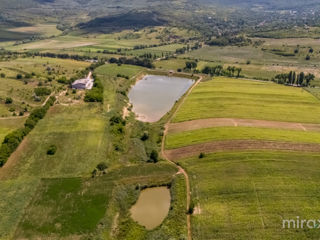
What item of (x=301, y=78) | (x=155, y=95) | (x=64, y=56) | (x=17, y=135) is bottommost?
(x=155, y=95)

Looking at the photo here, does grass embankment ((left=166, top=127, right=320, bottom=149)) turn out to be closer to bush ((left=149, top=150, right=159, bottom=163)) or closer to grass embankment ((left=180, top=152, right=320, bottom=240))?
bush ((left=149, top=150, right=159, bottom=163))

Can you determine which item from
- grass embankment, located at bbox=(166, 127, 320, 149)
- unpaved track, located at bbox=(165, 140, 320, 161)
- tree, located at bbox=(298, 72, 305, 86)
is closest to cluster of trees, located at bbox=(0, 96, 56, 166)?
unpaved track, located at bbox=(165, 140, 320, 161)

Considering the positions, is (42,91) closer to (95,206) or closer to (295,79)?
(95,206)

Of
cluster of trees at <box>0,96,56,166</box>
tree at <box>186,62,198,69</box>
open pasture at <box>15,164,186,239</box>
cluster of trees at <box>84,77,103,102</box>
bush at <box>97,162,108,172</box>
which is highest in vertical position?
tree at <box>186,62,198,69</box>

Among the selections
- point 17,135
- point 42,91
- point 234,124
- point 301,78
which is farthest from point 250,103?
point 42,91

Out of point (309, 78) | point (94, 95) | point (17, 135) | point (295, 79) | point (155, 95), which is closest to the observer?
point (17, 135)

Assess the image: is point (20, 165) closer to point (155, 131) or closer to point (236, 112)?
point (155, 131)
